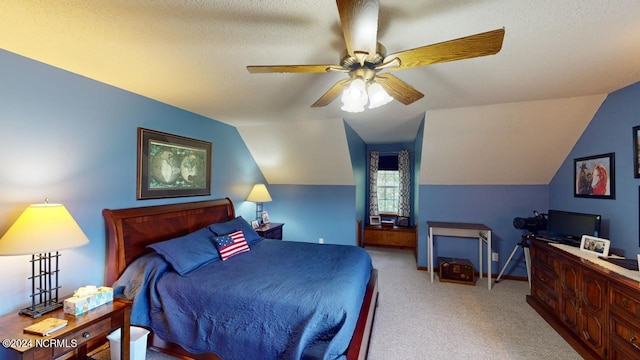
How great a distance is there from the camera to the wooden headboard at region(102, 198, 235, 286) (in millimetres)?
2193

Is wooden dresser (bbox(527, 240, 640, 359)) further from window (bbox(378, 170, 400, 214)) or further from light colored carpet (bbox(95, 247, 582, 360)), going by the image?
window (bbox(378, 170, 400, 214))

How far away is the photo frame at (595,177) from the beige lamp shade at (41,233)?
4721mm

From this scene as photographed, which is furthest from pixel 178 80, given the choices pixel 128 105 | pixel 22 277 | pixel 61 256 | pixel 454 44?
pixel 454 44

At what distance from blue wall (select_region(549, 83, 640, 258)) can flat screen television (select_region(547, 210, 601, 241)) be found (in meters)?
0.12

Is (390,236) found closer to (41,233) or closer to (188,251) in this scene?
(188,251)

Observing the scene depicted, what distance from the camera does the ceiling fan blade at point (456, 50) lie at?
3.64 feet

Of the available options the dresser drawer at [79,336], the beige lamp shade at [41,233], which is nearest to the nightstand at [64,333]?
the dresser drawer at [79,336]

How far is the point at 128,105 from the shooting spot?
244 centimetres

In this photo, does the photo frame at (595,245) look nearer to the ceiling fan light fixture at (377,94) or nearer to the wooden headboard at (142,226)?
the ceiling fan light fixture at (377,94)

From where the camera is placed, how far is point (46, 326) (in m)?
1.47

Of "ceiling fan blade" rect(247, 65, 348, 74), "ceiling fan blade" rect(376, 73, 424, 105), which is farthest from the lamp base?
"ceiling fan blade" rect(376, 73, 424, 105)

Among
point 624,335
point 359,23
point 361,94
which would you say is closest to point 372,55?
point 361,94

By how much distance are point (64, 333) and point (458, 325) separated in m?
3.21

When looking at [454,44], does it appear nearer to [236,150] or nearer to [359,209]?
[236,150]
